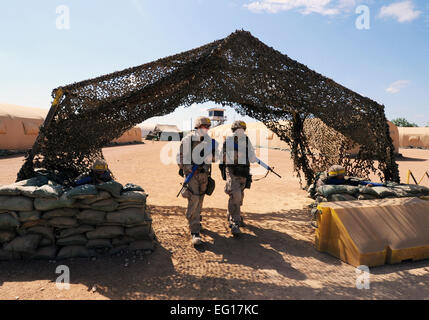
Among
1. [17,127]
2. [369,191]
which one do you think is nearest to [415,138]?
[369,191]

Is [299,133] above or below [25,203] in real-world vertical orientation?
above

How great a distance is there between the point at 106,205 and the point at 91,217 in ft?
0.84

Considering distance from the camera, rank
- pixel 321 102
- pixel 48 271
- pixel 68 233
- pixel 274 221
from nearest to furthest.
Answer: pixel 48 271
pixel 68 233
pixel 321 102
pixel 274 221

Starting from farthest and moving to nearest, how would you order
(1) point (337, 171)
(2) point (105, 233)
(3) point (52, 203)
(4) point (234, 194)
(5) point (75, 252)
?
(1) point (337, 171)
(4) point (234, 194)
(2) point (105, 233)
(5) point (75, 252)
(3) point (52, 203)

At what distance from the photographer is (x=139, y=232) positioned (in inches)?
146

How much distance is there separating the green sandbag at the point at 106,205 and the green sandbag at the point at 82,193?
0.45ft

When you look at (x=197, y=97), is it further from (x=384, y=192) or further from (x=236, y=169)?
(x=384, y=192)

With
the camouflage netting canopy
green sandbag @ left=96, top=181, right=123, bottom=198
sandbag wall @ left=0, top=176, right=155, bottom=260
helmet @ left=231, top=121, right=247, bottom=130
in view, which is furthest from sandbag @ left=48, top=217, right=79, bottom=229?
helmet @ left=231, top=121, right=247, bottom=130

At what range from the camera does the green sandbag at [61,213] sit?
134 inches

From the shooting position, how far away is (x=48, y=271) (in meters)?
3.16
